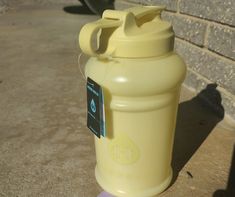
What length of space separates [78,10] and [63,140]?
387 centimetres

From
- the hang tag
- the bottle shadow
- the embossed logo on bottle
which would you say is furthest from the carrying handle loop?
the bottle shadow

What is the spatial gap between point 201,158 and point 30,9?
15.5 ft

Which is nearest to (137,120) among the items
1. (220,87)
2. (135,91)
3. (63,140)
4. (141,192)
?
(135,91)

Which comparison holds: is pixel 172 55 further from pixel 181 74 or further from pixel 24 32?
pixel 24 32

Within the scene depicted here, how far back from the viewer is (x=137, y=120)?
1.00 meters

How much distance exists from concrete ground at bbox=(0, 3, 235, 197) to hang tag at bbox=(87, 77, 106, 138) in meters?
0.29

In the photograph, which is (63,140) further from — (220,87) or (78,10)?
(78,10)

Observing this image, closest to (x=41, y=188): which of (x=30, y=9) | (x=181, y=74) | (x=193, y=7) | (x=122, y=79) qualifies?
(x=122, y=79)

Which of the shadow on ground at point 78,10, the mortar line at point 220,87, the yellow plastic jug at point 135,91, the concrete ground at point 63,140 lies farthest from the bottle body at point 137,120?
the shadow on ground at point 78,10

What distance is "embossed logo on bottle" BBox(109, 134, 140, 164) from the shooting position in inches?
41.1

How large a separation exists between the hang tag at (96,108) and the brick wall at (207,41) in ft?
2.82

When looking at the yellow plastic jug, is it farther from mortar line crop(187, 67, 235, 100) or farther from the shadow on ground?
the shadow on ground

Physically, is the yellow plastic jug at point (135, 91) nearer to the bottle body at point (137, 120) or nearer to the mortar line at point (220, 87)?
the bottle body at point (137, 120)

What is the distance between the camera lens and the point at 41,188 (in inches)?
47.1
